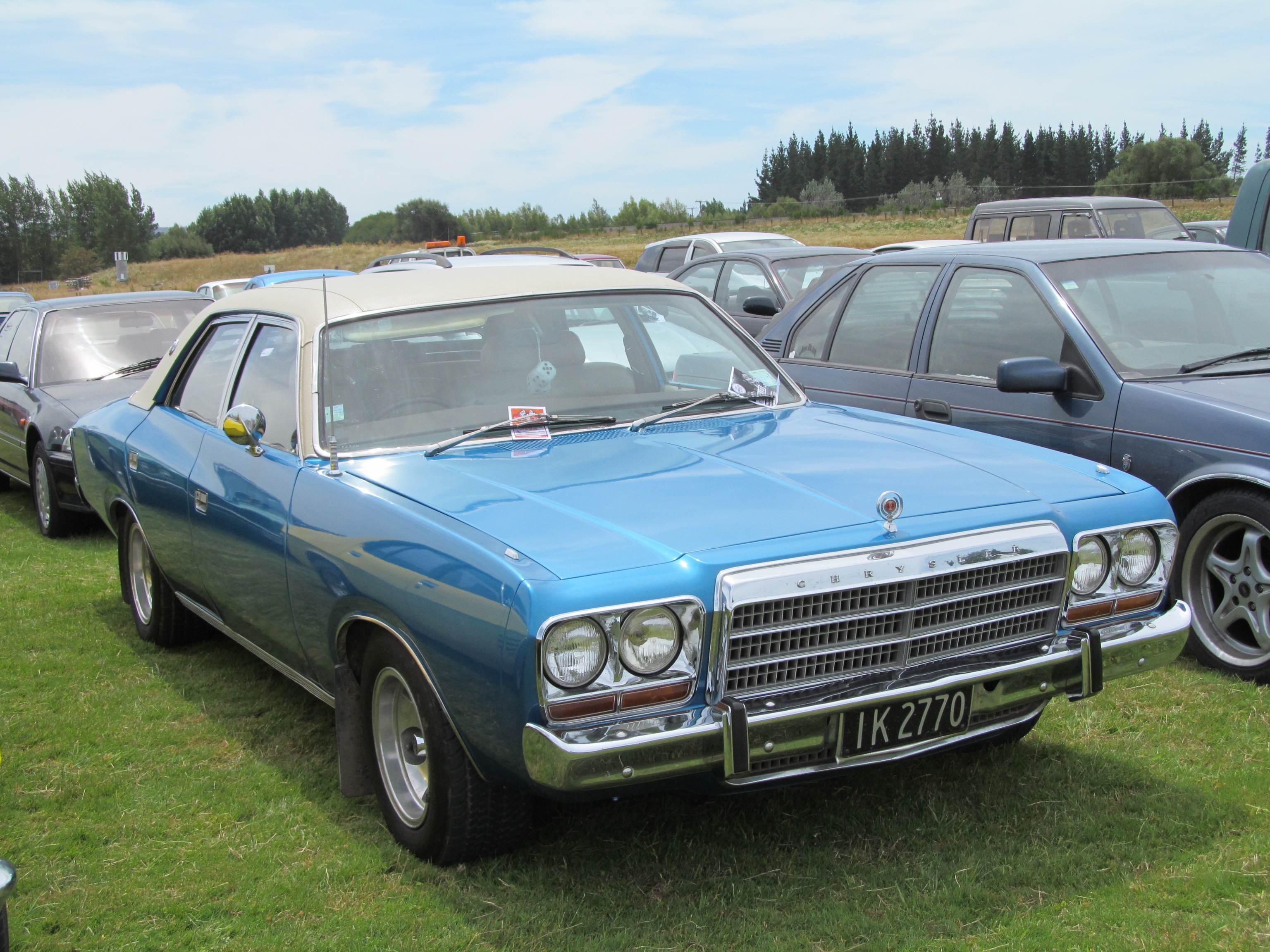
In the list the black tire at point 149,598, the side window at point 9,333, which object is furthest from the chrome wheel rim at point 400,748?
the side window at point 9,333

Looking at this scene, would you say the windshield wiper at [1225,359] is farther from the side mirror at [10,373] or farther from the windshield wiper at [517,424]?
the side mirror at [10,373]

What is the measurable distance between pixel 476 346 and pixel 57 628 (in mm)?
3222

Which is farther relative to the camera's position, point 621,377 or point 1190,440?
point 1190,440

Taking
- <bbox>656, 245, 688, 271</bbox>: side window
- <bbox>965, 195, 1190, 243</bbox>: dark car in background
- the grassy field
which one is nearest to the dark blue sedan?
<bbox>965, 195, 1190, 243</bbox>: dark car in background

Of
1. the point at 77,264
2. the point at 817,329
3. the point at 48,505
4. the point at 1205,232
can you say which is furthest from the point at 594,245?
the point at 77,264

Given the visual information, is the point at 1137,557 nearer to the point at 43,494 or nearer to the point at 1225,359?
the point at 1225,359

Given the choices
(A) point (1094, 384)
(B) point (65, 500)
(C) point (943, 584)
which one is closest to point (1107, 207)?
(A) point (1094, 384)

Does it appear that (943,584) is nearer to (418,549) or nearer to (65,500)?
(418,549)

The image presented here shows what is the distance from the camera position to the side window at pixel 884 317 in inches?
233

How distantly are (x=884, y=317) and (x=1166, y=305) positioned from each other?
136 cm

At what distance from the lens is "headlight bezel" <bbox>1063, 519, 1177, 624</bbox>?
3279mm

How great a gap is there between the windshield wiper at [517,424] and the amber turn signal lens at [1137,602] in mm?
1652

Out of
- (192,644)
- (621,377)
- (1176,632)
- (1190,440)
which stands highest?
(621,377)

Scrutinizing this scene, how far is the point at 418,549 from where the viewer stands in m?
3.04
